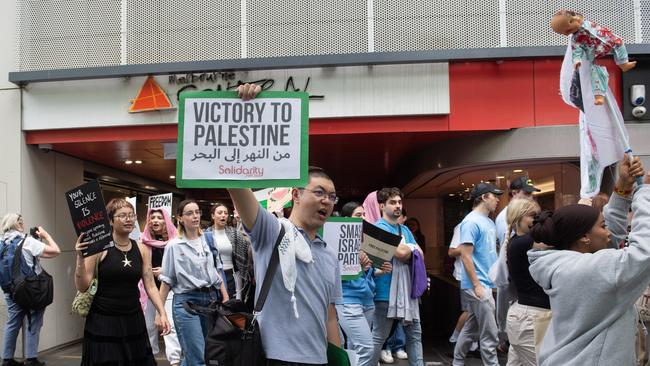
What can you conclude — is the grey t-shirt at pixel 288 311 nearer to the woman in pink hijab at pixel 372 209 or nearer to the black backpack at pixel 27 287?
the woman in pink hijab at pixel 372 209

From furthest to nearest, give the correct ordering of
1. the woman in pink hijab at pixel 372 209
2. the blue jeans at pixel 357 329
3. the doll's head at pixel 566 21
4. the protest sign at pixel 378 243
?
the woman in pink hijab at pixel 372 209 → the protest sign at pixel 378 243 → the blue jeans at pixel 357 329 → the doll's head at pixel 566 21

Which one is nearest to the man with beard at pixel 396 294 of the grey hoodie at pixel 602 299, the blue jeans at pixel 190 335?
the blue jeans at pixel 190 335

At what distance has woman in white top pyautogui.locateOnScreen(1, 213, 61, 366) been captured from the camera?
7.38 metres

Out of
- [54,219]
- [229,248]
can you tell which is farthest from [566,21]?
[54,219]

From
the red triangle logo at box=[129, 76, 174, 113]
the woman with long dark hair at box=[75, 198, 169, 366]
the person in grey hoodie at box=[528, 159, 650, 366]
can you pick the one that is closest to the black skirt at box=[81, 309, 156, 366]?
the woman with long dark hair at box=[75, 198, 169, 366]

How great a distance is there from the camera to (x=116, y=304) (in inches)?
179

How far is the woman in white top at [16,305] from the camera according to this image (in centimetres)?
738

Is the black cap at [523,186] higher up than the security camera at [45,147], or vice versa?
the security camera at [45,147]

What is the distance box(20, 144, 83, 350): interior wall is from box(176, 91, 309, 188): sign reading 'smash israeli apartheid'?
728cm

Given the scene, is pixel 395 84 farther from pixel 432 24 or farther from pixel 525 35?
pixel 525 35

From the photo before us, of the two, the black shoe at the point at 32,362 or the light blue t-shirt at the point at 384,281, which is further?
the black shoe at the point at 32,362

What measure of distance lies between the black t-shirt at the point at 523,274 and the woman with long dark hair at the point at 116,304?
297 cm

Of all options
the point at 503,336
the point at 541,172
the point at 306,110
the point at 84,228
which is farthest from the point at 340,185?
the point at 306,110

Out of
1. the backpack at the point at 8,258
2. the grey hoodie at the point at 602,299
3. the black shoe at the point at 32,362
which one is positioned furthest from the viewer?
the black shoe at the point at 32,362
